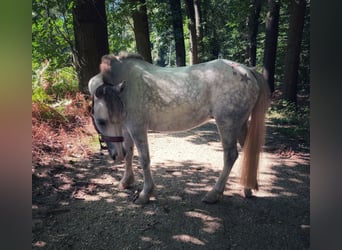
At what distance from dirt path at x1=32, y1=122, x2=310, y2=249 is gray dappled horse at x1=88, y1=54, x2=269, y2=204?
541mm

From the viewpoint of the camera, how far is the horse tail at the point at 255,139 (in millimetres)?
3523

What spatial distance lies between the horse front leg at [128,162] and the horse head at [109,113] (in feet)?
1.26

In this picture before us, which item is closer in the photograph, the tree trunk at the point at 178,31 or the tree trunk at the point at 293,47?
the tree trunk at the point at 293,47

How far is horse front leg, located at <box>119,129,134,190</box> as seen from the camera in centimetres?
394

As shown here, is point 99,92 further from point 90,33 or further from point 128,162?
point 90,33

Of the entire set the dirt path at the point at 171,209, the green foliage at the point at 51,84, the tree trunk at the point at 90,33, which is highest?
the tree trunk at the point at 90,33

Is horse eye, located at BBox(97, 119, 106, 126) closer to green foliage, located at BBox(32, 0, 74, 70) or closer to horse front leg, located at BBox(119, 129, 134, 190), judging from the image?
horse front leg, located at BBox(119, 129, 134, 190)

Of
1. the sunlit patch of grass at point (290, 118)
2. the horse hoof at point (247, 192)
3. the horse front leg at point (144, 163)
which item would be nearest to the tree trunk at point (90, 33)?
the horse front leg at point (144, 163)

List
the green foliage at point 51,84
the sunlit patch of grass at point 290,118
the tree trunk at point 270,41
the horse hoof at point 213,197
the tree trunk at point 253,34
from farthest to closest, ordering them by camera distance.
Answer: the tree trunk at point 253,34 → the tree trunk at point 270,41 → the sunlit patch of grass at point 290,118 → the green foliage at point 51,84 → the horse hoof at point 213,197

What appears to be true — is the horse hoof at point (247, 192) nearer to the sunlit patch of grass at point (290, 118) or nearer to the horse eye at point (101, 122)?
the horse eye at point (101, 122)

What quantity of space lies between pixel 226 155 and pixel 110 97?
1.52 m

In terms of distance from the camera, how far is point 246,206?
12.2 ft

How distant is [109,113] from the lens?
3342 millimetres

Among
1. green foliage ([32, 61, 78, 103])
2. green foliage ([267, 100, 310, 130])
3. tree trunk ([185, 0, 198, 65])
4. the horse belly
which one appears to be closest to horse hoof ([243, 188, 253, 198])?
the horse belly
